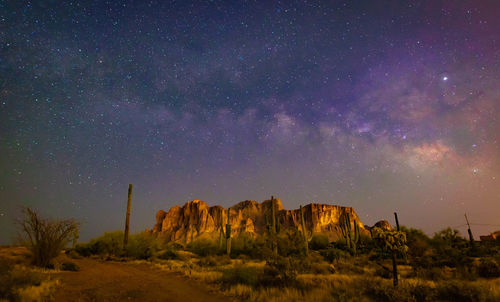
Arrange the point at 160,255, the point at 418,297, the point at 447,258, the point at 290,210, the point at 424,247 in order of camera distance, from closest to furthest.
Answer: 1. the point at 418,297
2. the point at 447,258
3. the point at 160,255
4. the point at 424,247
5. the point at 290,210

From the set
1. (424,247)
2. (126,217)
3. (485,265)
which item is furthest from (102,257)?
(424,247)

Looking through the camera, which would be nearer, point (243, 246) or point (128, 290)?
point (128, 290)

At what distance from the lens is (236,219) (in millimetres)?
98688

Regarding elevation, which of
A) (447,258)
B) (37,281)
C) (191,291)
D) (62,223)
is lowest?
(447,258)

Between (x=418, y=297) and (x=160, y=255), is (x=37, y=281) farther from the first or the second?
(x=160, y=255)

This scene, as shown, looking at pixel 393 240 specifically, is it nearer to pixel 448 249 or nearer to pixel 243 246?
pixel 448 249

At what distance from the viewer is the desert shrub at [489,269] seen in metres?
15.2

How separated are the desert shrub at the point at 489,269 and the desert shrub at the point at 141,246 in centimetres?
2596

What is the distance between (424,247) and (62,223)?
35131mm

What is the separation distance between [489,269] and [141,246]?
91.7ft

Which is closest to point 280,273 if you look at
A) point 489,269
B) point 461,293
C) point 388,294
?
point 388,294

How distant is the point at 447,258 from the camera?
2239 centimetres

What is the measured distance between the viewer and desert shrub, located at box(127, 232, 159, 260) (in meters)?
24.1

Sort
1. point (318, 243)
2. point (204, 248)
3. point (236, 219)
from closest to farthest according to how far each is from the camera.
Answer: point (204, 248) → point (318, 243) → point (236, 219)
